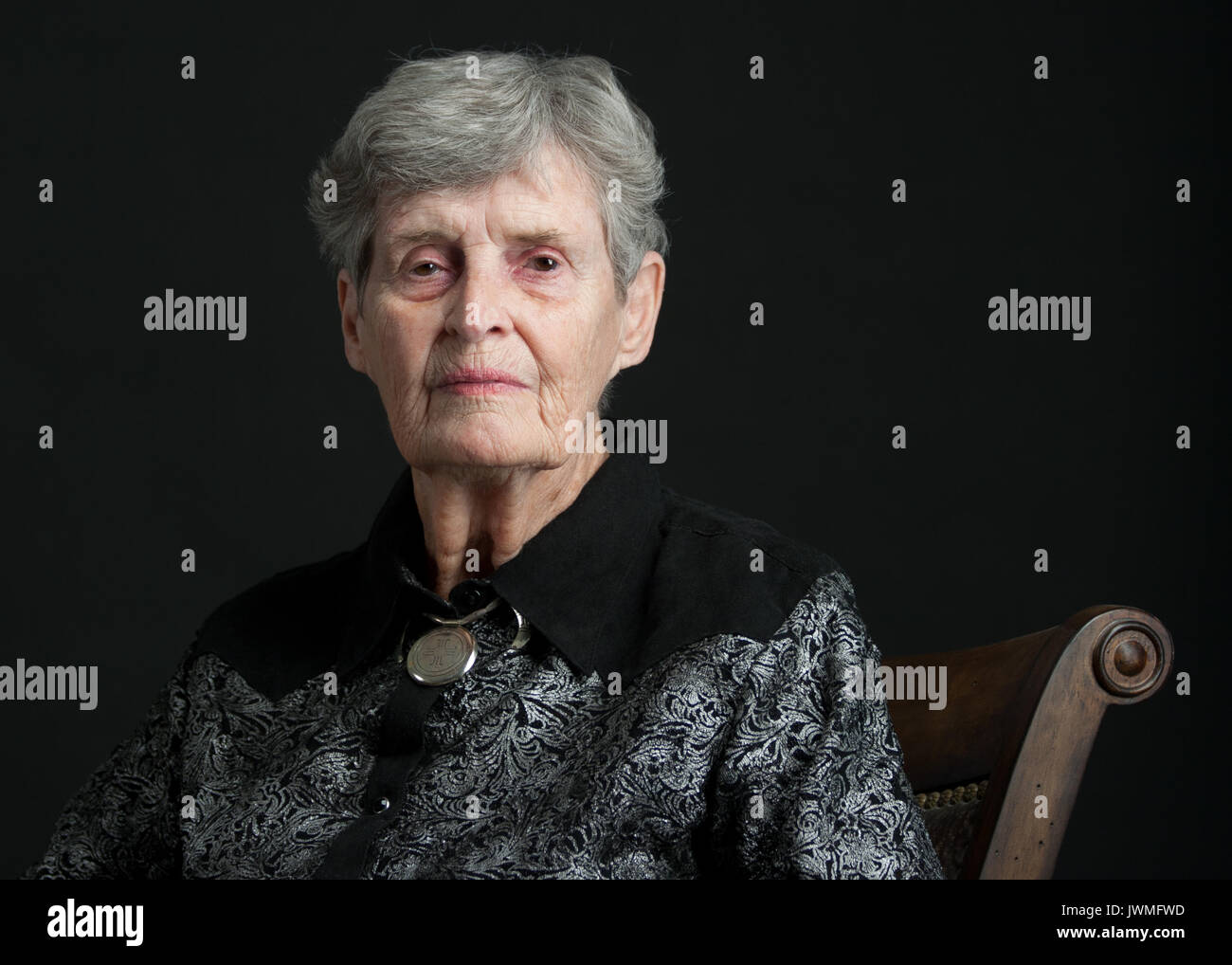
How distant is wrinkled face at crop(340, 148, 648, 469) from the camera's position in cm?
210

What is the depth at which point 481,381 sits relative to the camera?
2102 millimetres

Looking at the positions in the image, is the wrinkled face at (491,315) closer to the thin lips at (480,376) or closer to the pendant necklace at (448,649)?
the thin lips at (480,376)

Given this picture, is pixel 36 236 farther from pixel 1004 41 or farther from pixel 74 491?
pixel 1004 41

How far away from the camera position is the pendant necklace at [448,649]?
209 cm

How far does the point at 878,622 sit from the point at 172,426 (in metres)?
1.49

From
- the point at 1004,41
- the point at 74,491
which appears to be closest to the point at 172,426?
the point at 74,491

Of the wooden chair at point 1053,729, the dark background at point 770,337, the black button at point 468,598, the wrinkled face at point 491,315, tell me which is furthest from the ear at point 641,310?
the dark background at point 770,337

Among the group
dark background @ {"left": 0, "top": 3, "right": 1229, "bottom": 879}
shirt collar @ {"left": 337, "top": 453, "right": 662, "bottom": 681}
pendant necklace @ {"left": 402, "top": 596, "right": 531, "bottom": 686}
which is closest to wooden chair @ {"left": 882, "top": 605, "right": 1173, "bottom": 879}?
shirt collar @ {"left": 337, "top": 453, "right": 662, "bottom": 681}

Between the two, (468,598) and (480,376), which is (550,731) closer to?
(468,598)

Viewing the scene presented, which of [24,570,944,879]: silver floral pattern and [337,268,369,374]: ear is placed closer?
[24,570,944,879]: silver floral pattern

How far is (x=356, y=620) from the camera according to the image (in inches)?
88.0

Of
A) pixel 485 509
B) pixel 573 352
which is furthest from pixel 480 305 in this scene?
pixel 485 509

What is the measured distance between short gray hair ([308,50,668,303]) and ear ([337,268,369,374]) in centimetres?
3

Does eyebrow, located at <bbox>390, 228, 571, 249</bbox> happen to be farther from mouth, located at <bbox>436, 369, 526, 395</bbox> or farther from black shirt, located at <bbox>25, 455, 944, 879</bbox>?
black shirt, located at <bbox>25, 455, 944, 879</bbox>
